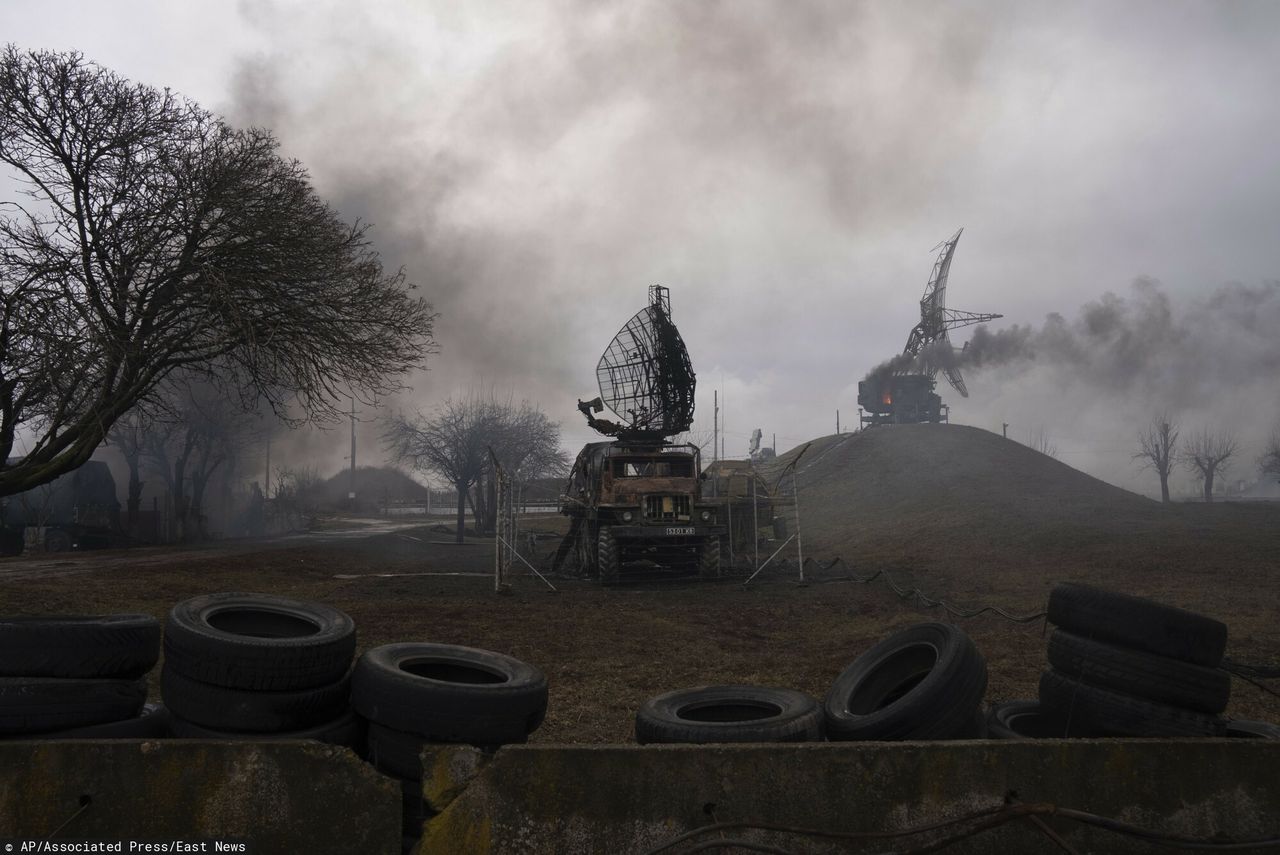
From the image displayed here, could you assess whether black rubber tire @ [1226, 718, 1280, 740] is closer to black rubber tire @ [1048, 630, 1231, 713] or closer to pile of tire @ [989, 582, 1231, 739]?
pile of tire @ [989, 582, 1231, 739]

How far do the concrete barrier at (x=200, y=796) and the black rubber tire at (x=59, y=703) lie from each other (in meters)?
0.64

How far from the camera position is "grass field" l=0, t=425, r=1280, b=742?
7867 mm

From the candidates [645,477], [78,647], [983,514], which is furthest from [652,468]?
[983,514]

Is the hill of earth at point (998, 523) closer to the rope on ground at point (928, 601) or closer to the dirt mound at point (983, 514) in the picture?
the dirt mound at point (983, 514)

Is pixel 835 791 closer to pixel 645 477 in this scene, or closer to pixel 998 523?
pixel 645 477

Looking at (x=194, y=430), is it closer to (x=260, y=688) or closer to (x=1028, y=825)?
(x=260, y=688)

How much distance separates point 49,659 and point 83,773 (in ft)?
3.14

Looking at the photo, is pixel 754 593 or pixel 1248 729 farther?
pixel 754 593

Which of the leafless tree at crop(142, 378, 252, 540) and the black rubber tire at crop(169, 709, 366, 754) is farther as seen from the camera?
the leafless tree at crop(142, 378, 252, 540)

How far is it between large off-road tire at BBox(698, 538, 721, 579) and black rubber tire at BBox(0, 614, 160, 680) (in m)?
12.6

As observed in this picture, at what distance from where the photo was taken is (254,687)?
3570 mm

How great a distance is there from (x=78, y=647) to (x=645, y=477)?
13331 millimetres

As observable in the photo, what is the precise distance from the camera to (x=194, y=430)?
103ft

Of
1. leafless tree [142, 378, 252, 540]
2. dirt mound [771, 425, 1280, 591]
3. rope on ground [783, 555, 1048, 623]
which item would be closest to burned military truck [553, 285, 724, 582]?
rope on ground [783, 555, 1048, 623]
